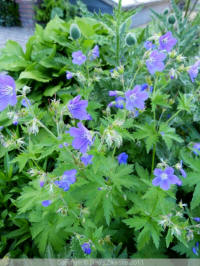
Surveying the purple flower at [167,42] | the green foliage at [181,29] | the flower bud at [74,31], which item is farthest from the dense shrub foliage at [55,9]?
the purple flower at [167,42]

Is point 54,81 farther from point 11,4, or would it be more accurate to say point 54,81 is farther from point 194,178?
point 11,4

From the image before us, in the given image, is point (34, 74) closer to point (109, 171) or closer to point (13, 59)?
point (13, 59)

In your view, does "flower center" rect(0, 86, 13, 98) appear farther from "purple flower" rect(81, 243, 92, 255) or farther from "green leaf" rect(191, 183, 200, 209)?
"green leaf" rect(191, 183, 200, 209)

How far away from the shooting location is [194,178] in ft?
4.43

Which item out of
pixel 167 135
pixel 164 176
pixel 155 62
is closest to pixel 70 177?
pixel 164 176

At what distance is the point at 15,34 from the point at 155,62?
719 cm

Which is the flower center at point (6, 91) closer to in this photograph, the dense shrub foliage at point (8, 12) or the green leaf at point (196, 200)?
the green leaf at point (196, 200)

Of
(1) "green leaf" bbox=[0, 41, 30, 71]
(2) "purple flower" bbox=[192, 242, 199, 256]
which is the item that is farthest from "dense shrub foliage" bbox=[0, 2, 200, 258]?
(1) "green leaf" bbox=[0, 41, 30, 71]

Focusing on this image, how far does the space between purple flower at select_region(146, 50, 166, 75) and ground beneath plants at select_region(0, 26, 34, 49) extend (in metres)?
6.00

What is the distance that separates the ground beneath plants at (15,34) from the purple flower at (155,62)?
5998mm

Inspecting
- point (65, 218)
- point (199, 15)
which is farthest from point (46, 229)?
point (199, 15)

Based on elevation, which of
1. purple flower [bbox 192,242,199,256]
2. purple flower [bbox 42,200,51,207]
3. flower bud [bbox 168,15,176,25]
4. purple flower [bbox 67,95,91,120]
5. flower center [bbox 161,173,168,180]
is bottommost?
purple flower [bbox 192,242,199,256]

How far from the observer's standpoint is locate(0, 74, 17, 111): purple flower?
105 cm

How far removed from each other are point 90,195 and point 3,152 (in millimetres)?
1324
